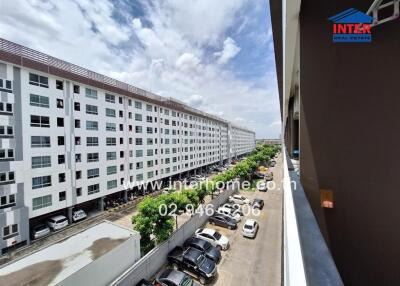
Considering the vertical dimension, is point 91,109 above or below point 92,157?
above

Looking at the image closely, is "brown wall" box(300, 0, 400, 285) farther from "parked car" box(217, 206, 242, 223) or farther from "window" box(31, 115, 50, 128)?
"window" box(31, 115, 50, 128)

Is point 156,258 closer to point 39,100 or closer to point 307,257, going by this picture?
point 307,257

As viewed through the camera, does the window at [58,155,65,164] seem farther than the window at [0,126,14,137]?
Yes

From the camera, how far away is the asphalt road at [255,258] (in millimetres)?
8898

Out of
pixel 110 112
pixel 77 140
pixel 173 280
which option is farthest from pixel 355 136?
pixel 110 112

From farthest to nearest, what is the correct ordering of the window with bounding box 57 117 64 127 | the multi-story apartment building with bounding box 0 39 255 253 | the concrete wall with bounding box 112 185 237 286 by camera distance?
the window with bounding box 57 117 64 127 < the multi-story apartment building with bounding box 0 39 255 253 < the concrete wall with bounding box 112 185 237 286

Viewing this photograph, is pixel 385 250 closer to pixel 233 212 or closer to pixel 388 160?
pixel 388 160

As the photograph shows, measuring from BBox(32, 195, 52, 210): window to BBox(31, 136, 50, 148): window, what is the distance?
3482 mm

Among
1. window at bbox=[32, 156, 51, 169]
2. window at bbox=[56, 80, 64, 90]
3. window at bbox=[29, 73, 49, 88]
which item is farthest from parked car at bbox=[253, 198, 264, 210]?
window at bbox=[29, 73, 49, 88]

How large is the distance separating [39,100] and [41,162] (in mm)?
4128

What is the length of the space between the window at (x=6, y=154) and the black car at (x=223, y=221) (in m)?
13.5

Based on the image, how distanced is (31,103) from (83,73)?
4608mm

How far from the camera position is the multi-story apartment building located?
453 inches

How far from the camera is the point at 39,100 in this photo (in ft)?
42.1
